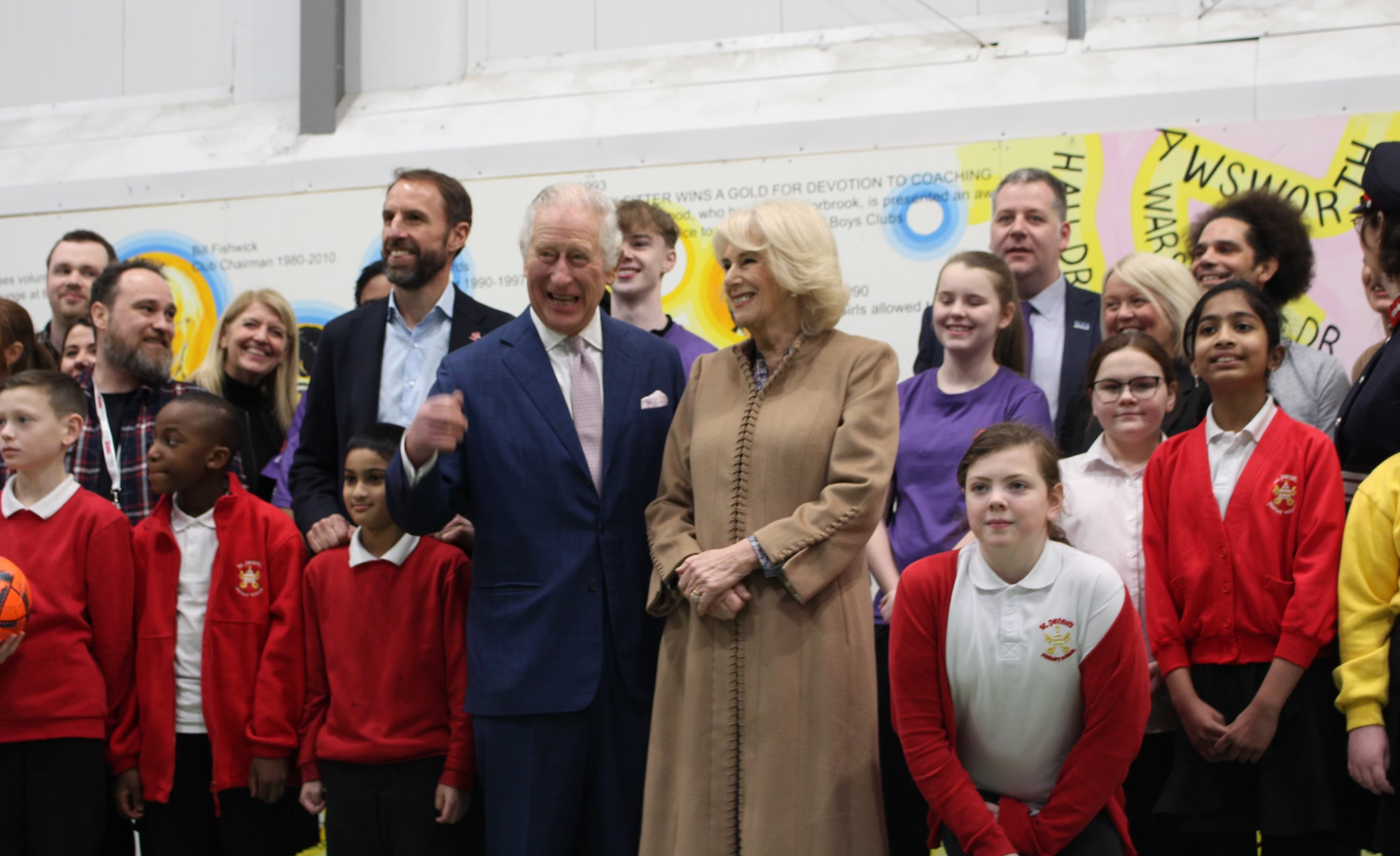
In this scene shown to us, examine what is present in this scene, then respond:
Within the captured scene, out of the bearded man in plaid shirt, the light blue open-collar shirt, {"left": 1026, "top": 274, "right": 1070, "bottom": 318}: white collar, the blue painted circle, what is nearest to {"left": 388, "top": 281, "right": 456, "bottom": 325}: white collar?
the light blue open-collar shirt

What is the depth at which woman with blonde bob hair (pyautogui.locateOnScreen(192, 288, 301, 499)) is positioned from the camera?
4.19 meters

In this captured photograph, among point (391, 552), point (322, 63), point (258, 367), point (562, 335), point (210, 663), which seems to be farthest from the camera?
point (322, 63)

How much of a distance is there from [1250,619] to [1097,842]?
1.87 feet

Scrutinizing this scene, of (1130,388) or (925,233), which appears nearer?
(1130,388)

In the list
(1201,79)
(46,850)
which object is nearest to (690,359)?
(46,850)

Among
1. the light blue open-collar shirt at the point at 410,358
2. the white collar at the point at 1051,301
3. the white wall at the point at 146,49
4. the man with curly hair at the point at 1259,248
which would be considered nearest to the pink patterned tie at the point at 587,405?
the light blue open-collar shirt at the point at 410,358

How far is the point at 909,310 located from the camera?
5336 mm

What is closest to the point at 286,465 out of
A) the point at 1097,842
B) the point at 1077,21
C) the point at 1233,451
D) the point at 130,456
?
A: the point at 130,456

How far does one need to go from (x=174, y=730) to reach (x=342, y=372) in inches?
39.7

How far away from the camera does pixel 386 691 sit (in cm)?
293

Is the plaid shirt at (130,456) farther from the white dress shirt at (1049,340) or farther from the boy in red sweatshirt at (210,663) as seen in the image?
the white dress shirt at (1049,340)

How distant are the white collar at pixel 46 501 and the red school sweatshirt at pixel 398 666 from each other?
0.79 metres

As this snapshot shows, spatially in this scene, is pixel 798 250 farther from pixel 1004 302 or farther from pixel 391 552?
pixel 391 552

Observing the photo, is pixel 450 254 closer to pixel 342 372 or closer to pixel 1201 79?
pixel 342 372
